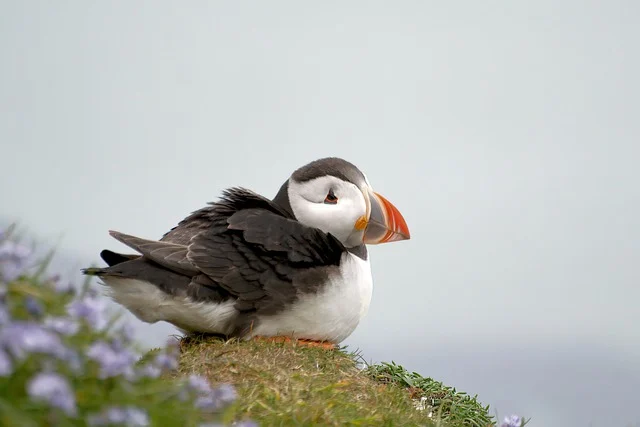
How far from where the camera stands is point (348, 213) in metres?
6.87

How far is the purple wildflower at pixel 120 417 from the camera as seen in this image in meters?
2.44

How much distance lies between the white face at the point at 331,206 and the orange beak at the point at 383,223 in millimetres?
105

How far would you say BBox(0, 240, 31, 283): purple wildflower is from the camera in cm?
284

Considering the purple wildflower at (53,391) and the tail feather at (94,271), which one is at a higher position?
the tail feather at (94,271)

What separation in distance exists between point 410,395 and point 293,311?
119 cm

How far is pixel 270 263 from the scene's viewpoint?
6332 millimetres

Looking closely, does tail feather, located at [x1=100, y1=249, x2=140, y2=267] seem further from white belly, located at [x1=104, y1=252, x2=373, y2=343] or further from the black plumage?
white belly, located at [x1=104, y1=252, x2=373, y2=343]

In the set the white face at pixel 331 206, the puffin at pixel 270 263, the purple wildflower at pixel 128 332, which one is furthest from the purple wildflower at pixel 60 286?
the white face at pixel 331 206

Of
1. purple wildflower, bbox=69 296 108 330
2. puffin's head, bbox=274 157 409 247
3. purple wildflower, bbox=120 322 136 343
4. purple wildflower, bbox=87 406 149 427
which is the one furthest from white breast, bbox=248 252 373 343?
purple wildflower, bbox=87 406 149 427

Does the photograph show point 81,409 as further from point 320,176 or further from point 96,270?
point 320,176

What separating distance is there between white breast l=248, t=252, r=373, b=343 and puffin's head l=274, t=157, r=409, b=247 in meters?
0.30

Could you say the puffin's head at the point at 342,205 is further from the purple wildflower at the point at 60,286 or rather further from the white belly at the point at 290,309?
the purple wildflower at the point at 60,286

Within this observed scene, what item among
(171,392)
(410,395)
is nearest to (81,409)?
(171,392)

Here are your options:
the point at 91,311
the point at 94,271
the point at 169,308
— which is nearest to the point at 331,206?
the point at 169,308
